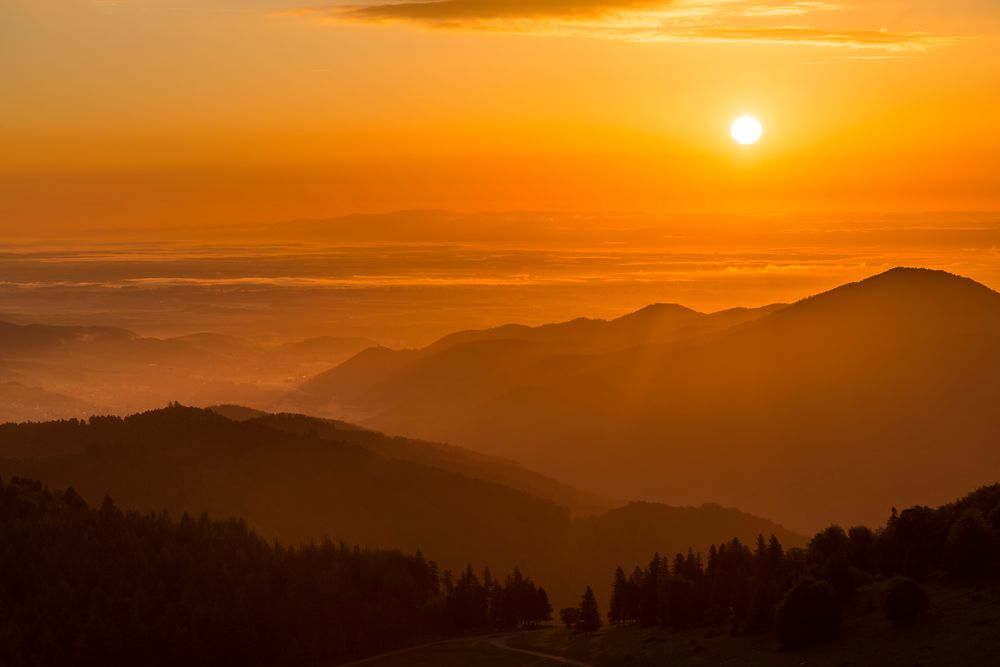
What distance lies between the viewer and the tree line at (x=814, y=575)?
137 metres

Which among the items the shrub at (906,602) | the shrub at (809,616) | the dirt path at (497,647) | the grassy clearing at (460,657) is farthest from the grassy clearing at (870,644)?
the grassy clearing at (460,657)

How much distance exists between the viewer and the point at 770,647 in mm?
139875

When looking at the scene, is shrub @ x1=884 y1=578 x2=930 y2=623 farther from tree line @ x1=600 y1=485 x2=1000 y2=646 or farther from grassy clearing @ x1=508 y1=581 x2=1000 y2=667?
grassy clearing @ x1=508 y1=581 x2=1000 y2=667

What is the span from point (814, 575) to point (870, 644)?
2234cm

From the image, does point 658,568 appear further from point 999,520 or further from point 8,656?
point 8,656

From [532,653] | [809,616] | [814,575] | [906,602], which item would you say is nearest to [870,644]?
[906,602]

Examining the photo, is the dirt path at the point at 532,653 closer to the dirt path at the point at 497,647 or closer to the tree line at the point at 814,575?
the dirt path at the point at 497,647

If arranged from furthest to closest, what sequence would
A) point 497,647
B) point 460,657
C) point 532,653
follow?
point 497,647 → point 460,657 → point 532,653

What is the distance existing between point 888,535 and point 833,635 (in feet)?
91.3

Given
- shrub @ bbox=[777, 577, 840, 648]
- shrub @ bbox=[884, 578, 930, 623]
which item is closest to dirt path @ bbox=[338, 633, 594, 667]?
shrub @ bbox=[777, 577, 840, 648]

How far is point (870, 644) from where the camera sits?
5022 inches

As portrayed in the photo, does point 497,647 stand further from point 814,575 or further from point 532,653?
point 814,575

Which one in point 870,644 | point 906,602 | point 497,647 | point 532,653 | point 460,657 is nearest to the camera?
point 870,644

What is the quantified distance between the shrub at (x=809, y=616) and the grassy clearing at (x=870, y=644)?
1.49 m
